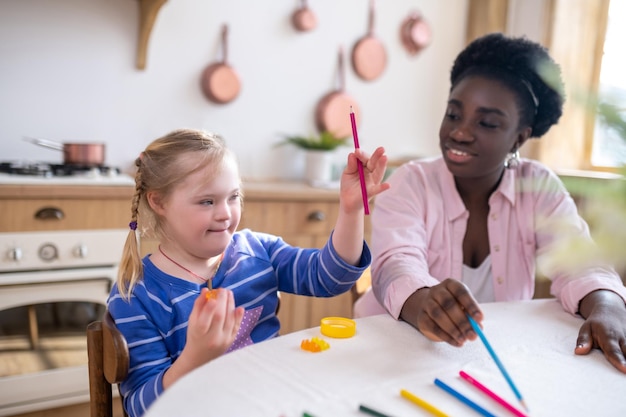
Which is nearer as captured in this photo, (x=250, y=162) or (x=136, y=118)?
(x=136, y=118)

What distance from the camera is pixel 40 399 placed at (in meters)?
1.96

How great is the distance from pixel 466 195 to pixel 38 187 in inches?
53.8

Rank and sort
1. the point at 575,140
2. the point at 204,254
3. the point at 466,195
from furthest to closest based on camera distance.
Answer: the point at 575,140, the point at 466,195, the point at 204,254

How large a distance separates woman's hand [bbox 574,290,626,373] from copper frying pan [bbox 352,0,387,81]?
214 centimetres

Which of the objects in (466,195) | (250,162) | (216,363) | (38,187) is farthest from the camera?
(250,162)

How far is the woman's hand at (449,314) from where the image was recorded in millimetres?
833

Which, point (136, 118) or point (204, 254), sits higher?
point (136, 118)

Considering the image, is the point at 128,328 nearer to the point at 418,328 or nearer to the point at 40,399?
the point at 418,328

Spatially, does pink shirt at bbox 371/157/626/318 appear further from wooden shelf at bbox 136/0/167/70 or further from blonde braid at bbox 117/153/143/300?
wooden shelf at bbox 136/0/167/70

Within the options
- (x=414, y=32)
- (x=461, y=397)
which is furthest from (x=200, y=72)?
(x=461, y=397)

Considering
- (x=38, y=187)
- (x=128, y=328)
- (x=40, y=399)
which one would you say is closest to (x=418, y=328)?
(x=128, y=328)

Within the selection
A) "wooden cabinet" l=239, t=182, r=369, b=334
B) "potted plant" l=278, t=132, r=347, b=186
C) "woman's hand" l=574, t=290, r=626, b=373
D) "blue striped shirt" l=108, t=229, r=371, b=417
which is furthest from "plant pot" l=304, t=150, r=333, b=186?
"woman's hand" l=574, t=290, r=626, b=373

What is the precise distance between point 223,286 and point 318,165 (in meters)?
1.73

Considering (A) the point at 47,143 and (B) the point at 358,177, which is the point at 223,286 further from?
(A) the point at 47,143
